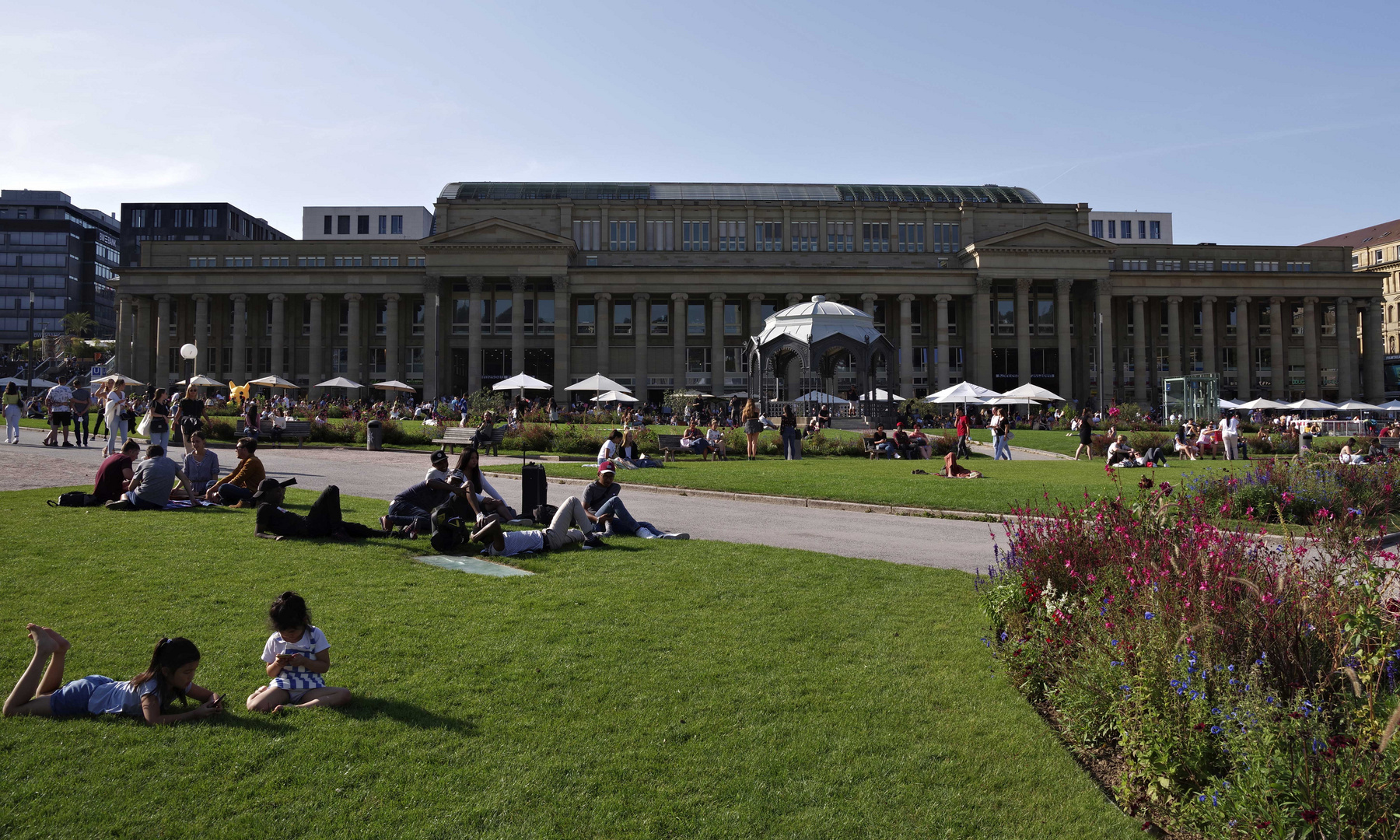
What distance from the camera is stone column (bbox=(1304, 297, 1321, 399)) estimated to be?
2985 inches

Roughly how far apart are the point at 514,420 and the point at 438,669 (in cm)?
2999

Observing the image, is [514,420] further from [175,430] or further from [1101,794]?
[1101,794]

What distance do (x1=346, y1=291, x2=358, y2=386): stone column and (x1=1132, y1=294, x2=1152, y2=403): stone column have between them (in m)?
66.2

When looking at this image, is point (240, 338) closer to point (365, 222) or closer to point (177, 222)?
point (365, 222)

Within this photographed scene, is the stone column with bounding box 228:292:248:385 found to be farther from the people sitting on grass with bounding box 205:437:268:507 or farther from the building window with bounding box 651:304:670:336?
the people sitting on grass with bounding box 205:437:268:507

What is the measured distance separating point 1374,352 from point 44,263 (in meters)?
156

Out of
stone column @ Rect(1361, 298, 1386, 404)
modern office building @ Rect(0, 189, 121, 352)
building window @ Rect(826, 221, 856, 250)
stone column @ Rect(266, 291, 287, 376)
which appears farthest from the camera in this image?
modern office building @ Rect(0, 189, 121, 352)

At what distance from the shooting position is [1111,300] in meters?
76.4

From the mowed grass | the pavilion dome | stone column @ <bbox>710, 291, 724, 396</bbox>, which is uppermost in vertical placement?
stone column @ <bbox>710, 291, 724, 396</bbox>

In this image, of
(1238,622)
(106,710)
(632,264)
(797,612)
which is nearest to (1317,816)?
(1238,622)

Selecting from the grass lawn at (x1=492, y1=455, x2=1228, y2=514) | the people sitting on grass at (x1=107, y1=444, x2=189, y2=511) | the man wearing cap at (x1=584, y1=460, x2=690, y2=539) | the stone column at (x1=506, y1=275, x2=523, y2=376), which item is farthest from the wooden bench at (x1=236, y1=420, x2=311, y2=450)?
the stone column at (x1=506, y1=275, x2=523, y2=376)

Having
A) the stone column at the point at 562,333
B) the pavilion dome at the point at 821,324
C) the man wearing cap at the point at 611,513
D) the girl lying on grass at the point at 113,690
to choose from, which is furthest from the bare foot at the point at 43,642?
the stone column at the point at 562,333

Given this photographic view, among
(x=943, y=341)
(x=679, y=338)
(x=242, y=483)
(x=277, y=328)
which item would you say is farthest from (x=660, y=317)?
(x=242, y=483)

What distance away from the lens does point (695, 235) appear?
7688 cm
